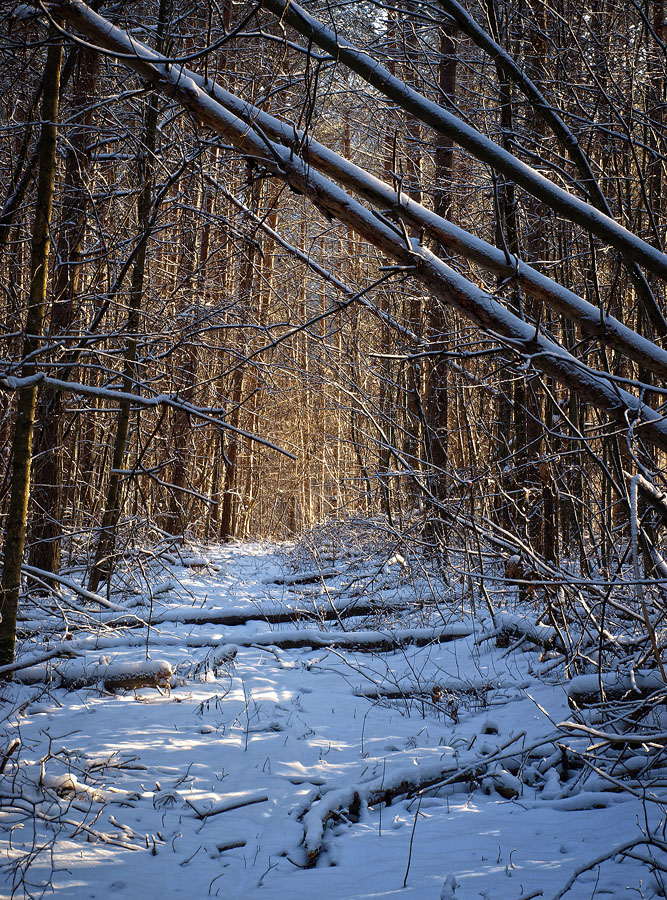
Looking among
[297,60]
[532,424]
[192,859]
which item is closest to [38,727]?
[192,859]

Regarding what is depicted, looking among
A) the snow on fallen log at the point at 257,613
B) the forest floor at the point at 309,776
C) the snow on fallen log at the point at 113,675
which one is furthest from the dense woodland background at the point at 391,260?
the snow on fallen log at the point at 113,675

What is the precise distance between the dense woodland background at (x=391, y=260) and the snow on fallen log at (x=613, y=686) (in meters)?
0.22

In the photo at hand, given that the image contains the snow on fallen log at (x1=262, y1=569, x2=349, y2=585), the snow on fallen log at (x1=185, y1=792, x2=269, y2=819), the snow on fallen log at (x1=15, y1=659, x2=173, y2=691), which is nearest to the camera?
the snow on fallen log at (x1=185, y1=792, x2=269, y2=819)

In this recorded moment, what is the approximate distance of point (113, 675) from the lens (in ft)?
15.5

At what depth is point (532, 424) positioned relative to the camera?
284 inches

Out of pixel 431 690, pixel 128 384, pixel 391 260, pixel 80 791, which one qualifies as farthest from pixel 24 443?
pixel 431 690

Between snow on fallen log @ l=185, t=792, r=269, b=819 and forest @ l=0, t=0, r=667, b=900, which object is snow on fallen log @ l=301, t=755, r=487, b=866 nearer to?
forest @ l=0, t=0, r=667, b=900

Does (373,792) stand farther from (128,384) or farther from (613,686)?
(128,384)

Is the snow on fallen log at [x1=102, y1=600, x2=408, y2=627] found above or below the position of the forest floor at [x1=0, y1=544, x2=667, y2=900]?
above

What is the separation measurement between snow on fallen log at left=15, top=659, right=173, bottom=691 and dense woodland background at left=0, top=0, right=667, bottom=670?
3.12 ft

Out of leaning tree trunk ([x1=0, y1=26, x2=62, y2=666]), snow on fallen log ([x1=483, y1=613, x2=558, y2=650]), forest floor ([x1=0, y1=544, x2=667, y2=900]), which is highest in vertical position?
leaning tree trunk ([x1=0, y1=26, x2=62, y2=666])

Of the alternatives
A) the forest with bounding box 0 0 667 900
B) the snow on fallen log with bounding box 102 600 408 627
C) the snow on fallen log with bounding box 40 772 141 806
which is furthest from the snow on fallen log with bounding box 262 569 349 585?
the snow on fallen log with bounding box 40 772 141 806

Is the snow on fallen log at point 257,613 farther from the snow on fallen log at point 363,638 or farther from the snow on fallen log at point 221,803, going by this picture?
the snow on fallen log at point 221,803

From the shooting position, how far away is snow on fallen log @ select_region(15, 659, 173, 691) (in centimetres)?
473
